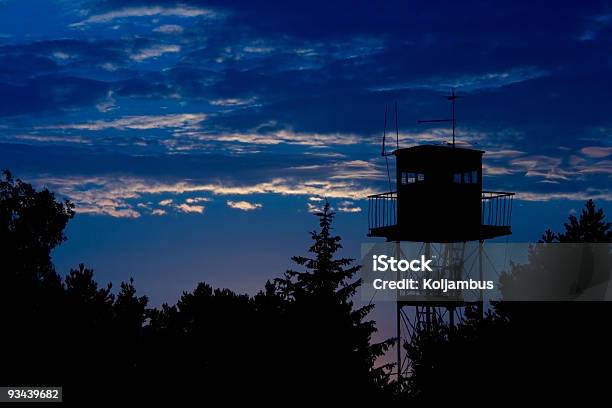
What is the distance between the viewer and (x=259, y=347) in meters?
33.2

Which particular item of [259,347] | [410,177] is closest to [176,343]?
[259,347]

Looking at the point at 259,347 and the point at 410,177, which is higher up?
the point at 410,177

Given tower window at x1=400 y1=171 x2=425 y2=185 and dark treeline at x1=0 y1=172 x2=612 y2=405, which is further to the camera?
tower window at x1=400 y1=171 x2=425 y2=185

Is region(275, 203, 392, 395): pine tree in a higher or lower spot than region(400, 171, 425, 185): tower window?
lower

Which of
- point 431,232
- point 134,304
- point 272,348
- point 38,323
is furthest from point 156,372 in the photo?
point 431,232

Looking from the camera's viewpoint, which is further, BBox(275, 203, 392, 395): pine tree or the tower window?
the tower window

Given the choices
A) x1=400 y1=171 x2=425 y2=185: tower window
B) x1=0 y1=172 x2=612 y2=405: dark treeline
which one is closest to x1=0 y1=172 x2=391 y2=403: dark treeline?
x1=0 y1=172 x2=612 y2=405: dark treeline

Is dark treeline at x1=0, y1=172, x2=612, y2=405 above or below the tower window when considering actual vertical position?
below

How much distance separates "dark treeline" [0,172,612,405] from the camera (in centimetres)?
2595

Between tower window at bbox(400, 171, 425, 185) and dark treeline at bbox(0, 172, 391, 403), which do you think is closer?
dark treeline at bbox(0, 172, 391, 403)

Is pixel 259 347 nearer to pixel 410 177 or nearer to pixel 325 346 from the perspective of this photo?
pixel 325 346

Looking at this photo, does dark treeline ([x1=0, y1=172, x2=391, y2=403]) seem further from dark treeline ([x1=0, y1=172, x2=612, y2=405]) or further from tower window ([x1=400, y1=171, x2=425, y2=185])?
tower window ([x1=400, y1=171, x2=425, y2=185])

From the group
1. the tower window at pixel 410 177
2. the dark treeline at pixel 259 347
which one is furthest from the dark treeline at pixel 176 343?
the tower window at pixel 410 177

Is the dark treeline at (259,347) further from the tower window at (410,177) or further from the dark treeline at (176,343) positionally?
the tower window at (410,177)
